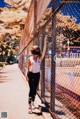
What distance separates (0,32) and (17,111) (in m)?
30.9

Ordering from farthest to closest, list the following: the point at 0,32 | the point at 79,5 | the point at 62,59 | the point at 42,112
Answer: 1. the point at 0,32
2. the point at 42,112
3. the point at 62,59
4. the point at 79,5

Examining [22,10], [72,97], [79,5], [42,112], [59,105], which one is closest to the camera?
[79,5]

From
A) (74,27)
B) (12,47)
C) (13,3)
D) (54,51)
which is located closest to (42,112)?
(54,51)

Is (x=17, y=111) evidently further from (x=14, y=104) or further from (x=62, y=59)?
(x=62, y=59)

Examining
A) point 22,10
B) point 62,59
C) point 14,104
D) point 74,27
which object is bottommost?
point 14,104

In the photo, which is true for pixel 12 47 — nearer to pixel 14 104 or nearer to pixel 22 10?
pixel 22 10

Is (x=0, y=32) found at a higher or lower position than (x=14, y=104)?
higher

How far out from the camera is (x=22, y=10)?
33500mm

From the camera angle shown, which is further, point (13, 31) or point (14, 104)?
point (13, 31)

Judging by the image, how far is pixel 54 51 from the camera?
24.5ft

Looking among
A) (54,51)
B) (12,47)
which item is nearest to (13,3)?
(54,51)

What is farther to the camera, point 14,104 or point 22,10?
point 22,10

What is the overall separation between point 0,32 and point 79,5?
34.4m

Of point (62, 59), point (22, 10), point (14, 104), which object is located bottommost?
point (14, 104)
